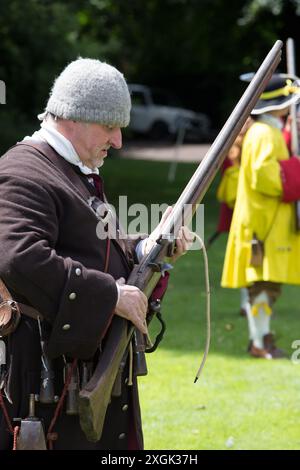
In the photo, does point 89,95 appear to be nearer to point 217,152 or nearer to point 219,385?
point 217,152

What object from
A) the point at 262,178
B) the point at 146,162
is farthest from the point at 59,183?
the point at 146,162

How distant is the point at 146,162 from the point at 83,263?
79.5ft

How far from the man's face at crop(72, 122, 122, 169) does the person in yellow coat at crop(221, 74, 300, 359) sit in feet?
12.2

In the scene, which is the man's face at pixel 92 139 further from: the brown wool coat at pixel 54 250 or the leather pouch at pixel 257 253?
the leather pouch at pixel 257 253

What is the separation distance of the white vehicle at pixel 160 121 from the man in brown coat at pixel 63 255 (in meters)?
29.4

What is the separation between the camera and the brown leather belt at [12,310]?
11.4ft

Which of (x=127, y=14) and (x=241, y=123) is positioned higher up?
(x=127, y=14)

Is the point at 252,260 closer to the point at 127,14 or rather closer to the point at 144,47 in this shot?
the point at 127,14

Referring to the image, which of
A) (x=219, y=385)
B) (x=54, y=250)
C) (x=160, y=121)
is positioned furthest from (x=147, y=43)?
(x=54, y=250)

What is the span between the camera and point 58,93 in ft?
11.5

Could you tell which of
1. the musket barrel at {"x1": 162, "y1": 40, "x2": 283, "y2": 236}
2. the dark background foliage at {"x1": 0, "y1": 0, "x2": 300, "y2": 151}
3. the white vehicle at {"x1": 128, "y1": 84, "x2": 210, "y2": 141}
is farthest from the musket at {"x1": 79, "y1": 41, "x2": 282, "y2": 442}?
the white vehicle at {"x1": 128, "y1": 84, "x2": 210, "y2": 141}

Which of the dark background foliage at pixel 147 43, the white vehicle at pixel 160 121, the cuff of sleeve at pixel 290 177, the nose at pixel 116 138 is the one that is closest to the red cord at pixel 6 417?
the nose at pixel 116 138

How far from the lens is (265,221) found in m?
7.72

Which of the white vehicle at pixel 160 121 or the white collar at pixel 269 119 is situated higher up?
the white collar at pixel 269 119
